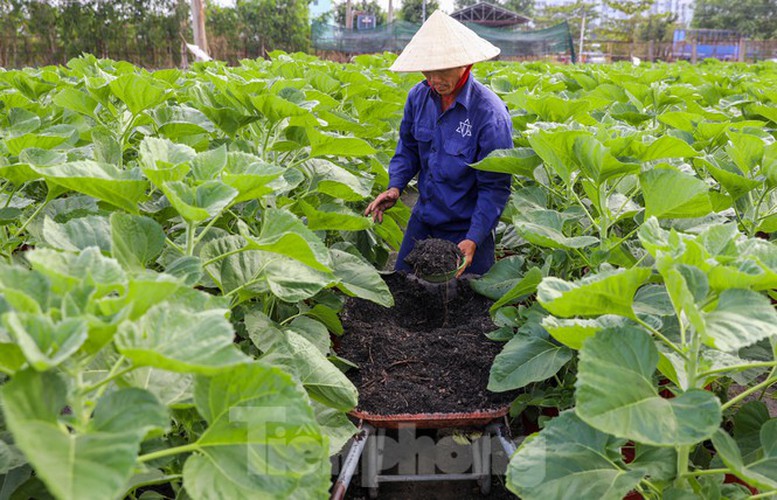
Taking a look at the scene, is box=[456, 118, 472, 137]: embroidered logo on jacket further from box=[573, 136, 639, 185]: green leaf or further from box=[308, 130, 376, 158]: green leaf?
box=[573, 136, 639, 185]: green leaf

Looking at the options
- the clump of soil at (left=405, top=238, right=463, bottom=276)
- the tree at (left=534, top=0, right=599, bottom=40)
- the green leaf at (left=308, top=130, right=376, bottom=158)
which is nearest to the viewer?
the green leaf at (left=308, top=130, right=376, bottom=158)

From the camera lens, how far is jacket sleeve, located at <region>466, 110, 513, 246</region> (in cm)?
341

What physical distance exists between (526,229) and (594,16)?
63.2 metres

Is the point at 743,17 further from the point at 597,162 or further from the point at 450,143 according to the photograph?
the point at 597,162

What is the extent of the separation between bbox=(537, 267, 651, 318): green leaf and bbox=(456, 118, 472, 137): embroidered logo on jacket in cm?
220

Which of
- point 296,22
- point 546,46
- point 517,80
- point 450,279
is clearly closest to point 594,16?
point 546,46

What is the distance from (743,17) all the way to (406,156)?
59.1 m

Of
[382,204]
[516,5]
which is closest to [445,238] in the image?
[382,204]

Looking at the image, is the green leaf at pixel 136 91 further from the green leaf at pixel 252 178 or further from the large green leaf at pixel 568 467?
the large green leaf at pixel 568 467

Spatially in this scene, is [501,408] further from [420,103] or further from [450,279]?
[420,103]

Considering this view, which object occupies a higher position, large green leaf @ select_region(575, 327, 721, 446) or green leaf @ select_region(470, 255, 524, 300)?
large green leaf @ select_region(575, 327, 721, 446)

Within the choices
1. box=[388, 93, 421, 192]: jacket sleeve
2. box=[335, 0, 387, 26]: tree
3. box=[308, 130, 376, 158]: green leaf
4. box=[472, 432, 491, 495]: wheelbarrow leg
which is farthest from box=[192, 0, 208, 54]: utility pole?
box=[335, 0, 387, 26]: tree

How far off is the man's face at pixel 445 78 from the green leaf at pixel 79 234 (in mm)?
2186

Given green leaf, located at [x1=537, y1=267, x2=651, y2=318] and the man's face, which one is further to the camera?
the man's face
